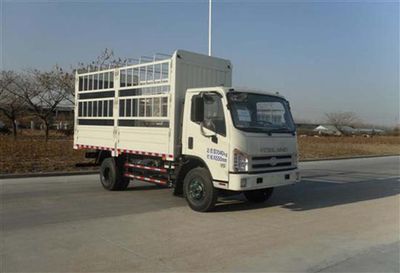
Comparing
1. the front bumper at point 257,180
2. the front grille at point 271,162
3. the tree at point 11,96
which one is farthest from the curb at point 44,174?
the tree at point 11,96

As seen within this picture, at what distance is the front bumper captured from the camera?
29.9 feet

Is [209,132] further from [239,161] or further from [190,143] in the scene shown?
[239,161]

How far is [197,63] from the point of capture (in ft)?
35.9

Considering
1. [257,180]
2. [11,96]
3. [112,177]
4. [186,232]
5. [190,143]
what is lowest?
[186,232]

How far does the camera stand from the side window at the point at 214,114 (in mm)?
9413

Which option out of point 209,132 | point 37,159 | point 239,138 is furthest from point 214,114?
point 37,159

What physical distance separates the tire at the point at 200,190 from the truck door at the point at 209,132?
172 mm

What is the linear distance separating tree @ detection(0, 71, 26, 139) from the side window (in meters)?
28.3

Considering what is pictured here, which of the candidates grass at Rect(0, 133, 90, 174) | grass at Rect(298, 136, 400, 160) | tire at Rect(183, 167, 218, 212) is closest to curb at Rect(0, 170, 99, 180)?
grass at Rect(0, 133, 90, 174)

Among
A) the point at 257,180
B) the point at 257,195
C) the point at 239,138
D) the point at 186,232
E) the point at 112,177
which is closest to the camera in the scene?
the point at 186,232

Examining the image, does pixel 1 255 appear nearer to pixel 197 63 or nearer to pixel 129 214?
pixel 129 214

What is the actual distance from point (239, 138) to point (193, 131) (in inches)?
45.8

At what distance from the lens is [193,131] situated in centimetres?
990

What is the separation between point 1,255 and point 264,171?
524cm
